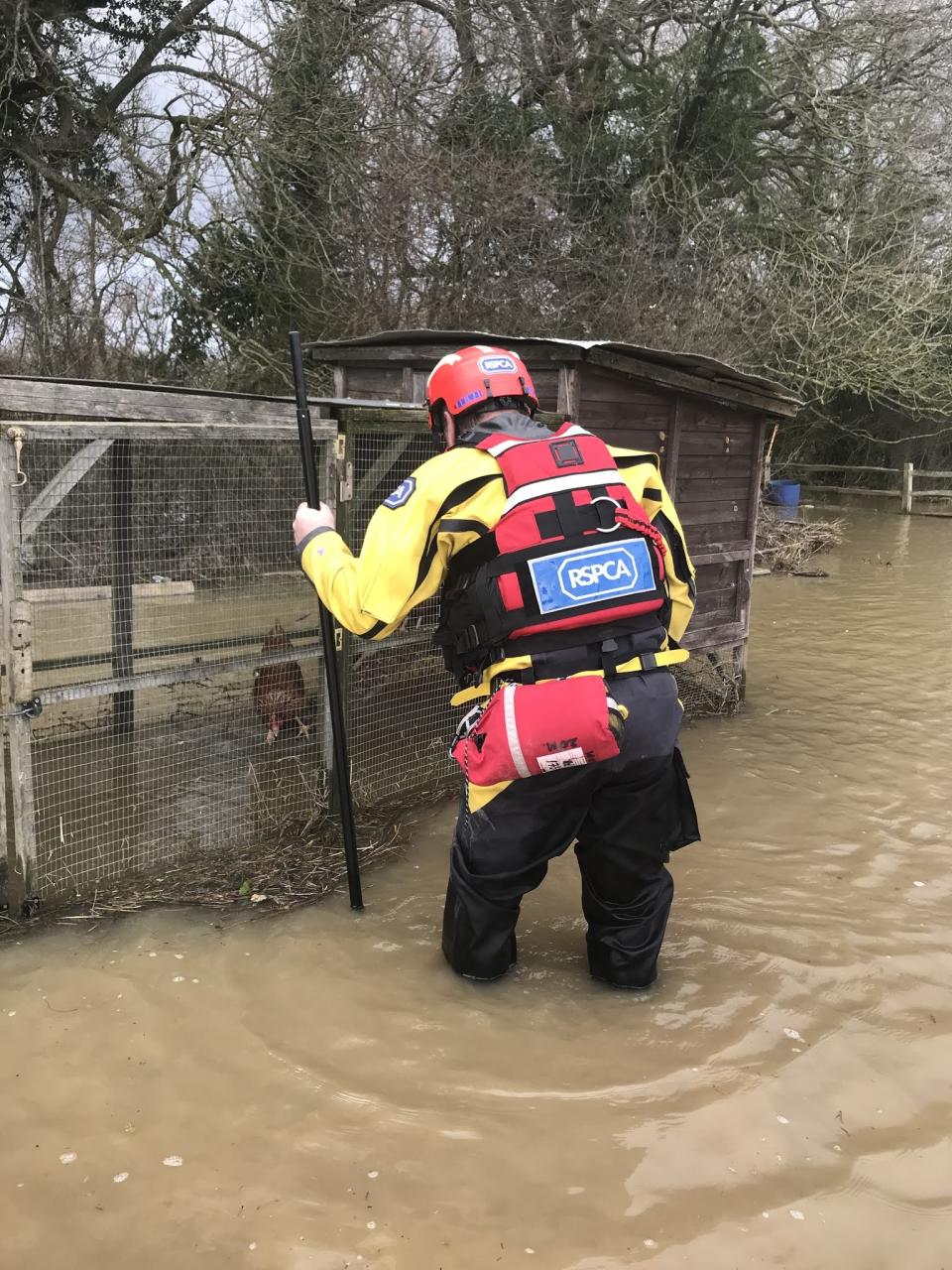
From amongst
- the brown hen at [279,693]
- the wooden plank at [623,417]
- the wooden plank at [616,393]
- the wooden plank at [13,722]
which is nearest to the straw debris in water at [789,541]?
the wooden plank at [623,417]

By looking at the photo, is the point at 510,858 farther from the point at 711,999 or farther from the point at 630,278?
the point at 630,278

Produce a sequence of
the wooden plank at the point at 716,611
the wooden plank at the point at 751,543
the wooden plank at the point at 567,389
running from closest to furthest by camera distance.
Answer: the wooden plank at the point at 567,389
the wooden plank at the point at 716,611
the wooden plank at the point at 751,543

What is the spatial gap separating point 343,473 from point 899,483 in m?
21.9

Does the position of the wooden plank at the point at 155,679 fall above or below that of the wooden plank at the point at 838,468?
below

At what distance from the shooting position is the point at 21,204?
1212cm

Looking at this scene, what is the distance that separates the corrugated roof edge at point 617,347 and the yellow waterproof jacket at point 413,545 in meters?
2.40

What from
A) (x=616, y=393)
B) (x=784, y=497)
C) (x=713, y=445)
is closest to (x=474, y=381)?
(x=616, y=393)

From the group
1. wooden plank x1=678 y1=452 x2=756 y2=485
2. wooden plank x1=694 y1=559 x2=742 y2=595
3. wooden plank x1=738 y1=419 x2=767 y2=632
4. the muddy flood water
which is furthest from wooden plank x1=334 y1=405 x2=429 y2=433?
wooden plank x1=738 y1=419 x2=767 y2=632

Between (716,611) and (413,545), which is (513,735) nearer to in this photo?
(413,545)

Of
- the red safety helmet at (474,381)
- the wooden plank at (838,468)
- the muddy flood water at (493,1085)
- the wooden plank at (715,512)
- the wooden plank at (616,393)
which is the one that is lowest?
the muddy flood water at (493,1085)

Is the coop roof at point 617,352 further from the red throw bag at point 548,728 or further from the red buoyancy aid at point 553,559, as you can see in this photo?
the red throw bag at point 548,728

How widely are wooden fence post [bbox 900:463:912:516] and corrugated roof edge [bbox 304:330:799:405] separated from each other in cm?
1692

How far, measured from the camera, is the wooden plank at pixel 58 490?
3.66 metres

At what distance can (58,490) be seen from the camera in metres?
3.70
